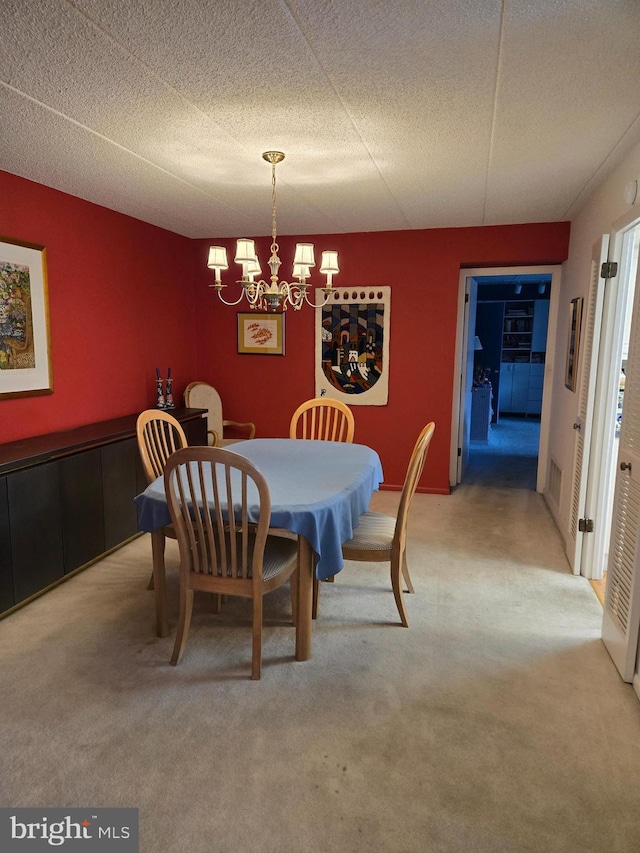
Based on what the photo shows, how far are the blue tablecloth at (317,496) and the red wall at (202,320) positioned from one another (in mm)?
1498

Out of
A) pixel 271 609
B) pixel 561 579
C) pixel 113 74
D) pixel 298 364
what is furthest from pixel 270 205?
pixel 561 579

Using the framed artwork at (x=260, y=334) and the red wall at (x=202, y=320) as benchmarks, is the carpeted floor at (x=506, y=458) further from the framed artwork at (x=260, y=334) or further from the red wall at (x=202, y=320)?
the framed artwork at (x=260, y=334)

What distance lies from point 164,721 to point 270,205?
3440 millimetres

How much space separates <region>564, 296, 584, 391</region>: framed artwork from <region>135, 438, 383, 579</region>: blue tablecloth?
1.64 meters

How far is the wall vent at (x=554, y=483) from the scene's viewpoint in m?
4.27

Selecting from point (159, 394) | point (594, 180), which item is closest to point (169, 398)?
point (159, 394)

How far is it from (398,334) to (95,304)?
2603 mm

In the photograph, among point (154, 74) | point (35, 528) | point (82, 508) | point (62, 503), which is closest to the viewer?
point (154, 74)

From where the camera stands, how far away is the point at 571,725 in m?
2.02

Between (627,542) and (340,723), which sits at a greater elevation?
(627,542)

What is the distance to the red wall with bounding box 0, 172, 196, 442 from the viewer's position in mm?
3379

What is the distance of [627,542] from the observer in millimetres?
2352

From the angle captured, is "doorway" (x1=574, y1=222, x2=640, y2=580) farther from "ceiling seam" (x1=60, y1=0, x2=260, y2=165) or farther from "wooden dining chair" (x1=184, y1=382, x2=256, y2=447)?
"wooden dining chair" (x1=184, y1=382, x2=256, y2=447)

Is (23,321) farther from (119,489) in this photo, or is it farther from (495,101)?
(495,101)
